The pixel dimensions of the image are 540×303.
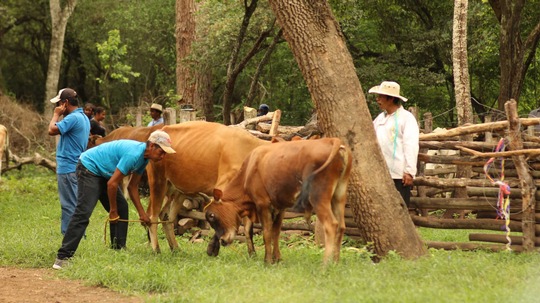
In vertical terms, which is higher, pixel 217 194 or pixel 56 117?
pixel 56 117

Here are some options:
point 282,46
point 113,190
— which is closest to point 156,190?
point 113,190

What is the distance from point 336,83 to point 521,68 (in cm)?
1313

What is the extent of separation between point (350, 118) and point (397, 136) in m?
0.82

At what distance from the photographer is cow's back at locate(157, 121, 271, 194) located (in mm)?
11258

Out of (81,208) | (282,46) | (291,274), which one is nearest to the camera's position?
(291,274)

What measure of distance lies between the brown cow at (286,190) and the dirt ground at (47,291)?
164cm

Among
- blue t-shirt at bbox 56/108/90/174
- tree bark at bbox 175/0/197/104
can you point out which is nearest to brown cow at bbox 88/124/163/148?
blue t-shirt at bbox 56/108/90/174

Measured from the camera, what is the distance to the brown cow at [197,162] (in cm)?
1127

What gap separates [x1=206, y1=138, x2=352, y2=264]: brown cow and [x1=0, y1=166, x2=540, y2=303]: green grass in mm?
334

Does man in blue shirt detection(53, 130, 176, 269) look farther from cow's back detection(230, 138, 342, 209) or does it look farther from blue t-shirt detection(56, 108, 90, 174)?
blue t-shirt detection(56, 108, 90, 174)

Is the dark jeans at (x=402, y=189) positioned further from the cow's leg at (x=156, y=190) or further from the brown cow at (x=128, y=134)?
the brown cow at (x=128, y=134)

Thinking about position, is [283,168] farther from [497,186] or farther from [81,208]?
[497,186]

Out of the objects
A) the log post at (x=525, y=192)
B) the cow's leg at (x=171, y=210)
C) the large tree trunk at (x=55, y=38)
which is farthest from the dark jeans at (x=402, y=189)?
the large tree trunk at (x=55, y=38)

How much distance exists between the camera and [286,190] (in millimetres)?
9391
